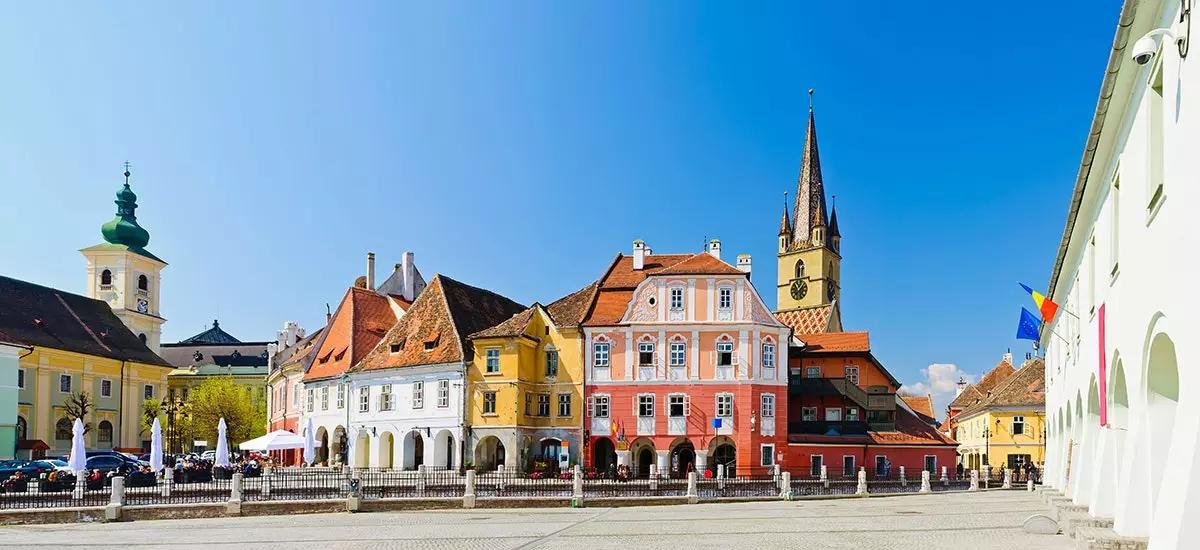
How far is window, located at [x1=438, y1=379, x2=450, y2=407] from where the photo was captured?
48.9 m

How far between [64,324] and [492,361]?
4175cm

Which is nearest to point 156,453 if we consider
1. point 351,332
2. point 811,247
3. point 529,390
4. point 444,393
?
point 444,393

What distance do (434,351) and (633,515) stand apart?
23.8 metres

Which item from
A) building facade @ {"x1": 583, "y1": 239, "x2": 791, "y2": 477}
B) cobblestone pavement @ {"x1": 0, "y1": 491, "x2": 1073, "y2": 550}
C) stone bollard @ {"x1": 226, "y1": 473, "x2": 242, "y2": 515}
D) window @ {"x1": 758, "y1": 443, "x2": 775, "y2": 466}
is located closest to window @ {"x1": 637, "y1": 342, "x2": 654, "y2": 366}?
building facade @ {"x1": 583, "y1": 239, "x2": 791, "y2": 477}

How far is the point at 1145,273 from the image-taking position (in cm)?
1146

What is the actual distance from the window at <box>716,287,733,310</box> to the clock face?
65.7m

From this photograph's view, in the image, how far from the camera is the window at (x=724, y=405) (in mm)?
47938

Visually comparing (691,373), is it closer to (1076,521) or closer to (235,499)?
(235,499)

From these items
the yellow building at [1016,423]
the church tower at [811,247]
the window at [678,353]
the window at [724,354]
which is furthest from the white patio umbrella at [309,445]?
the church tower at [811,247]

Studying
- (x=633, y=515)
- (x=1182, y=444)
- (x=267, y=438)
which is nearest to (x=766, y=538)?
(x=633, y=515)

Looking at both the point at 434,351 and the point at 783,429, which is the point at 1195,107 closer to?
the point at 783,429

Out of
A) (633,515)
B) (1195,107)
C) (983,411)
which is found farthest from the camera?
(983,411)

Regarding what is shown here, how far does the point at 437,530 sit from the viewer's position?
78.6 feet

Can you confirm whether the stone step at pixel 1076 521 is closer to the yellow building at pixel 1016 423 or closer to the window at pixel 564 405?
the window at pixel 564 405
